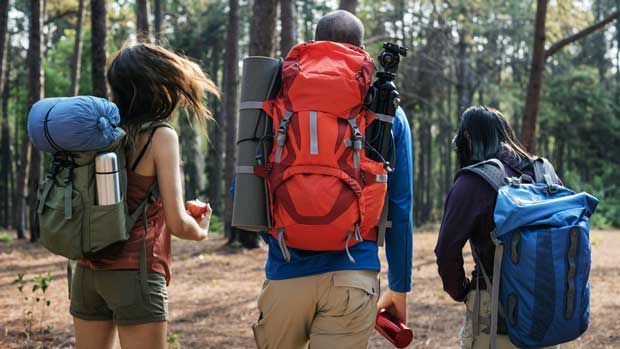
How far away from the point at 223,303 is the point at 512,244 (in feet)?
20.9

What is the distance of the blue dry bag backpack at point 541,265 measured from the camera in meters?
2.79

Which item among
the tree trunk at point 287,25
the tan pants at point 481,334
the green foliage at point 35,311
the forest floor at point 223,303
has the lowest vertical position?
the forest floor at point 223,303

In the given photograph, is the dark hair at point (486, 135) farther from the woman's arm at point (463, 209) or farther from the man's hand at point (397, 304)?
the man's hand at point (397, 304)

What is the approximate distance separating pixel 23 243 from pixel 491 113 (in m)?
16.2

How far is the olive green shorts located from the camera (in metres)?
2.78

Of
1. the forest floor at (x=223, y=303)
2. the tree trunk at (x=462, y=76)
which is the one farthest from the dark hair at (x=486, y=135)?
the tree trunk at (x=462, y=76)

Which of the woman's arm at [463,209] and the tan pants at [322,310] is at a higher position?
the woman's arm at [463,209]

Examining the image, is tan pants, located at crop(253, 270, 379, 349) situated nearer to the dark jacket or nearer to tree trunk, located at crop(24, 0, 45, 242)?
the dark jacket

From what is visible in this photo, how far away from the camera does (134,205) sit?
2881 millimetres

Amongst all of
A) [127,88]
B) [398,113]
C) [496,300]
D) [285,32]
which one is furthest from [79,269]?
[285,32]

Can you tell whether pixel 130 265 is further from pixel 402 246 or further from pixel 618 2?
pixel 618 2

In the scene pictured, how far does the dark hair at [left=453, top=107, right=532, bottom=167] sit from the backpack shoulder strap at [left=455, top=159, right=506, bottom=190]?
13 cm

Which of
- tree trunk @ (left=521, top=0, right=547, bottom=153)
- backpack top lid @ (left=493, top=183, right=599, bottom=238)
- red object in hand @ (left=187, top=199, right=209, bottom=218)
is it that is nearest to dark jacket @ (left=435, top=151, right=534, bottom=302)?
backpack top lid @ (left=493, top=183, right=599, bottom=238)

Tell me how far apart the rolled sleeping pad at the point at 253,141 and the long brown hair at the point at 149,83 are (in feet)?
0.87
